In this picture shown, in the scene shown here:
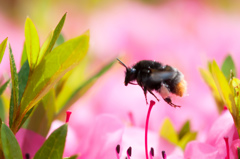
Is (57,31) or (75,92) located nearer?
(57,31)

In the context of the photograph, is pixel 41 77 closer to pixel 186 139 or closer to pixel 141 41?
pixel 186 139

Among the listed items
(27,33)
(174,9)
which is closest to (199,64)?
(27,33)

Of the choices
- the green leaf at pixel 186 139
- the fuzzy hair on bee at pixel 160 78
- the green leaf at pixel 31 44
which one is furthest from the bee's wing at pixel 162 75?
the green leaf at pixel 31 44

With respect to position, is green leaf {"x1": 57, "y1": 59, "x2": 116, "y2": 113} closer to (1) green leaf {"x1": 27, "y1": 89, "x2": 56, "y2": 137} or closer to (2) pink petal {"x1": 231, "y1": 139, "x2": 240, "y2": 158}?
(1) green leaf {"x1": 27, "y1": 89, "x2": 56, "y2": 137}

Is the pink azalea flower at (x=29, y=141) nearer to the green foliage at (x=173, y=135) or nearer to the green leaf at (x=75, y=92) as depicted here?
the green leaf at (x=75, y=92)

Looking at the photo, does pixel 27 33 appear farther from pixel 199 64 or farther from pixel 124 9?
pixel 124 9

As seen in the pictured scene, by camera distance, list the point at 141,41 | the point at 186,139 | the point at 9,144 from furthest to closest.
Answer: the point at 141,41 → the point at 186,139 → the point at 9,144

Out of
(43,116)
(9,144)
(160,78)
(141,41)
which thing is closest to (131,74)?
(160,78)
